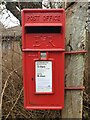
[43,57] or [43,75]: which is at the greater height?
[43,57]

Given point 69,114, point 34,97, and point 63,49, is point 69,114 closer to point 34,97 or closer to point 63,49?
point 34,97

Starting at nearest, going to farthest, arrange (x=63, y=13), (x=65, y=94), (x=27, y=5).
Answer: (x=63, y=13)
(x=65, y=94)
(x=27, y=5)

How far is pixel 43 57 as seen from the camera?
9.82 feet

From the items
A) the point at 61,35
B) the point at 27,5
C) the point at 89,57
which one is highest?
the point at 27,5

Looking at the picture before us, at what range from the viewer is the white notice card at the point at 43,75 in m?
3.02

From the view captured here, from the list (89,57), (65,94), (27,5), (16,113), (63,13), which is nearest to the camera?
(63,13)

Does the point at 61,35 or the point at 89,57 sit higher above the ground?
Answer: the point at 61,35

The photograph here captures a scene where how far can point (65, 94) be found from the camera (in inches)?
124

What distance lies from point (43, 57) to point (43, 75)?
206 millimetres

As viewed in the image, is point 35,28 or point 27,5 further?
point 27,5

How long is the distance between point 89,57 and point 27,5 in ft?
4.89

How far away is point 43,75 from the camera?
9.96ft

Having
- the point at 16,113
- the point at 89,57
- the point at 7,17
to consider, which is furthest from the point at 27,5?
the point at 16,113

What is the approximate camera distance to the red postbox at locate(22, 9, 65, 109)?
9.67 feet
